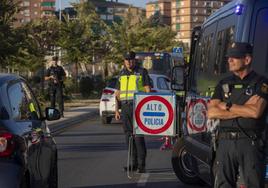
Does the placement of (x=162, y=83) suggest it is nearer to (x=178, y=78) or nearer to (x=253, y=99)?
(x=178, y=78)

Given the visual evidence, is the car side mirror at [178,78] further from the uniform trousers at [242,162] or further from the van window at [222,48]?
the uniform trousers at [242,162]

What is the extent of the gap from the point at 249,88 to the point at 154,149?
28.0 ft

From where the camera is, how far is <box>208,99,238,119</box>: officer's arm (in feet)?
18.0

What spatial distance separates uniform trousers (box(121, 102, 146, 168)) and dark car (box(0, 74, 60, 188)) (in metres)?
2.58

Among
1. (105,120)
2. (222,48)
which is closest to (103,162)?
(222,48)

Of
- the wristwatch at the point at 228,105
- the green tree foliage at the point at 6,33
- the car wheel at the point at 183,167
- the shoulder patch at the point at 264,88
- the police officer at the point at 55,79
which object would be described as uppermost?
the shoulder patch at the point at 264,88

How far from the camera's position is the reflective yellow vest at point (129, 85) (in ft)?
35.5

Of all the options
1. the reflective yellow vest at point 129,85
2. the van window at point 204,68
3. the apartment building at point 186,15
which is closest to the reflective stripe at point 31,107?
the van window at point 204,68

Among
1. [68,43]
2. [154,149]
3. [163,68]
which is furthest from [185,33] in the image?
[154,149]

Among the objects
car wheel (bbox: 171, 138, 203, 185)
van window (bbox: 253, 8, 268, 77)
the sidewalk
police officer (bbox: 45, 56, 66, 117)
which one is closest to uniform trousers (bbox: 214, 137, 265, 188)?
van window (bbox: 253, 8, 268, 77)

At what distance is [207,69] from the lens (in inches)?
324

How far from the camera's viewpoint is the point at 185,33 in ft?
418

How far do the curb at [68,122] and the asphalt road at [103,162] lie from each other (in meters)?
0.45

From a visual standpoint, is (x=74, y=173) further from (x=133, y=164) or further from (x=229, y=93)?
(x=229, y=93)
